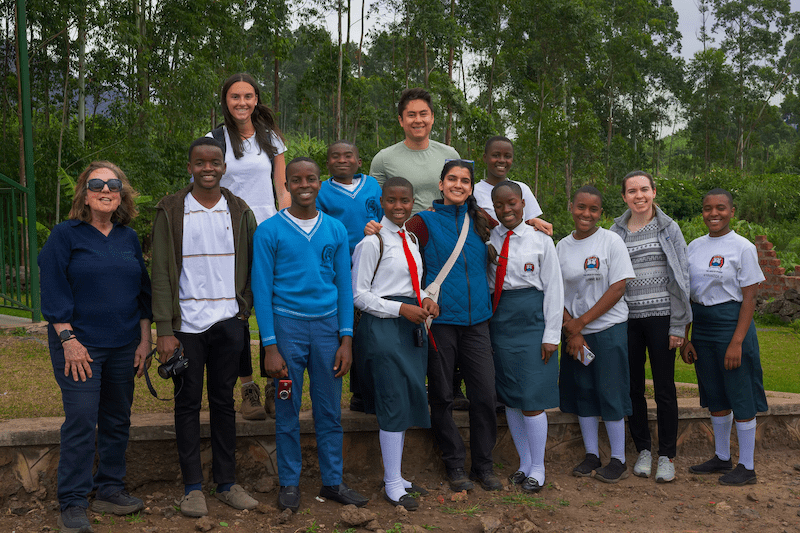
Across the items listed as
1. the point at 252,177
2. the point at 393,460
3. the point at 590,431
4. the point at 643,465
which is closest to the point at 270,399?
the point at 393,460

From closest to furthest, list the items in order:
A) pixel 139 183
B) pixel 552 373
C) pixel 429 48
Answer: pixel 552 373, pixel 139 183, pixel 429 48

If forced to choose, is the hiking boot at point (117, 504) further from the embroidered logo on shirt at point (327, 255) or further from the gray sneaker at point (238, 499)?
the embroidered logo on shirt at point (327, 255)

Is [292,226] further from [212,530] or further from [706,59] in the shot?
[706,59]

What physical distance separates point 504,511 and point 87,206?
2734 millimetres

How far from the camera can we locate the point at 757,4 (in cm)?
4072

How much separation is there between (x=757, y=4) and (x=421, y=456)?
148 ft

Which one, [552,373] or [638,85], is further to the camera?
[638,85]

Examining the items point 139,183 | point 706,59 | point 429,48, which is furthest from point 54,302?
point 706,59

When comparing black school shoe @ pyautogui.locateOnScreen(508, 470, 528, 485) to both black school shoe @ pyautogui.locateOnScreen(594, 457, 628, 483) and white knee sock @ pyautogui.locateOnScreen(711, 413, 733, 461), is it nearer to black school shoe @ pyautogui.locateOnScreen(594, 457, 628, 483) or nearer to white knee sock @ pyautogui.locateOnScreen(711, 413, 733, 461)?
black school shoe @ pyautogui.locateOnScreen(594, 457, 628, 483)

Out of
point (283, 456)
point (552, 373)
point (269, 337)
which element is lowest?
point (283, 456)

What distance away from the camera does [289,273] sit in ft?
11.9

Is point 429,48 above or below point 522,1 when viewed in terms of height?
below

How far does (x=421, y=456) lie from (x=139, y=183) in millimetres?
10494

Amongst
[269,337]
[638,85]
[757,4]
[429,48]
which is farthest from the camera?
[757,4]
